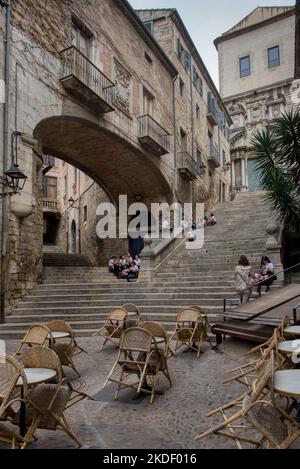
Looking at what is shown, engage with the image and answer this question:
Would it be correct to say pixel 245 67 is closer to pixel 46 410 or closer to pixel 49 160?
pixel 49 160

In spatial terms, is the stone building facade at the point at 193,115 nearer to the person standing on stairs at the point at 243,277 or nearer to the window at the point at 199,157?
the window at the point at 199,157

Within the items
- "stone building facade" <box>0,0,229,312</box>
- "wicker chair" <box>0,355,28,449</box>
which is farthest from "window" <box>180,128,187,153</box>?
"wicker chair" <box>0,355,28,449</box>

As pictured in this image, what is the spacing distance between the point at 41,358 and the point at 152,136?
45.2 feet

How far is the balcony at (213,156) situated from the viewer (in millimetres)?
25334

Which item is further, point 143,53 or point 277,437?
point 143,53

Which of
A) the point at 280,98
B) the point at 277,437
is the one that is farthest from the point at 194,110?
the point at 277,437

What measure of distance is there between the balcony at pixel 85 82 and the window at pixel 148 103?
12.0 ft

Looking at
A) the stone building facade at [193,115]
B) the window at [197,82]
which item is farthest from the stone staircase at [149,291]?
the window at [197,82]

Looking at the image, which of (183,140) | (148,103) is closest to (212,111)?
(183,140)

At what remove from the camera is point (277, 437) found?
2715 mm

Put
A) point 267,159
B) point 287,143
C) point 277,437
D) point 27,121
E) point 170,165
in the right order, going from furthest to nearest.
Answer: point 170,165, point 267,159, point 287,143, point 27,121, point 277,437

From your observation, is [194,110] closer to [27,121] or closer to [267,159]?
[267,159]

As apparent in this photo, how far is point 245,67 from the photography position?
3528cm

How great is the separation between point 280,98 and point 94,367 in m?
31.1
